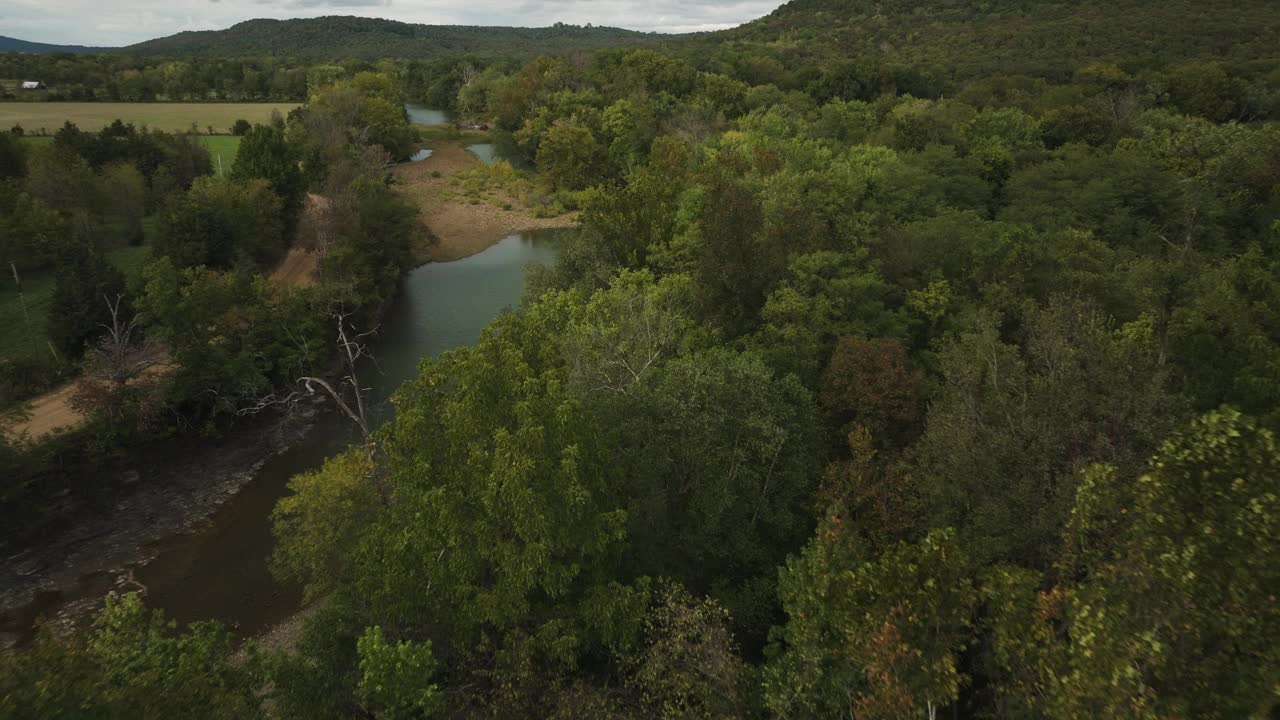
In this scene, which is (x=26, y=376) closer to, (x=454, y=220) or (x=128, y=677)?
(x=128, y=677)

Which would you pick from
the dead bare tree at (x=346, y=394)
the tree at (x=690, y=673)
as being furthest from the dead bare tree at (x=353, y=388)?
the tree at (x=690, y=673)

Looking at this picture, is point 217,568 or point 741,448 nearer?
point 741,448

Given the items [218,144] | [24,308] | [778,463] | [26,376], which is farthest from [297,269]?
[218,144]

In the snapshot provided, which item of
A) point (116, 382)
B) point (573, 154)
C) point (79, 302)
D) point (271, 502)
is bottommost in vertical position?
point (271, 502)

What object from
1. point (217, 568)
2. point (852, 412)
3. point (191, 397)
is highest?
point (852, 412)

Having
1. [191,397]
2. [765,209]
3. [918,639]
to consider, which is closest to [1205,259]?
[765,209]

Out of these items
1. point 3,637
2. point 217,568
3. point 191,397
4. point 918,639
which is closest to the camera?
point 918,639

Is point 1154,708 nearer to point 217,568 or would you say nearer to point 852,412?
point 852,412
